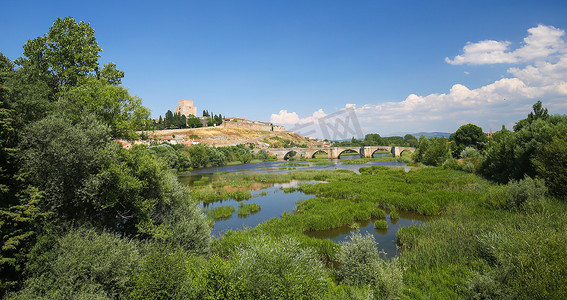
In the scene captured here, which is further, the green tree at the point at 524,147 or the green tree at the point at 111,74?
the green tree at the point at 524,147

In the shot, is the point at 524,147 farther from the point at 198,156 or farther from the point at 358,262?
the point at 198,156

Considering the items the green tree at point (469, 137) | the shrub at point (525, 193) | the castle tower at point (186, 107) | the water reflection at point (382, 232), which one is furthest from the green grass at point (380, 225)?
the castle tower at point (186, 107)

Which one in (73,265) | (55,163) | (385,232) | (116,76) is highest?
(116,76)

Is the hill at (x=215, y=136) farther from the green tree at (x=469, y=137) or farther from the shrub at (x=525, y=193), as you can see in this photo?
the shrub at (x=525, y=193)

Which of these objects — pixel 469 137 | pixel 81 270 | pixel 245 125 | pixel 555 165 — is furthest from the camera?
pixel 245 125

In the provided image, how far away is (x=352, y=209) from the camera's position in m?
19.9

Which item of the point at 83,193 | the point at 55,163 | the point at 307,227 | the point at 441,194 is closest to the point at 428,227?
the point at 307,227

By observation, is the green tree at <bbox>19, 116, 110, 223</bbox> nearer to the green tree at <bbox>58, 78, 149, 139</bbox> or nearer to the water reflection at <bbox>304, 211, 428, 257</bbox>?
the green tree at <bbox>58, 78, 149, 139</bbox>

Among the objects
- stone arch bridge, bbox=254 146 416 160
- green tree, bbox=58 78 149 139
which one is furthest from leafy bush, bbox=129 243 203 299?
stone arch bridge, bbox=254 146 416 160

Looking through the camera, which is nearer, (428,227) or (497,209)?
(428,227)

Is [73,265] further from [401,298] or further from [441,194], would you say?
[441,194]

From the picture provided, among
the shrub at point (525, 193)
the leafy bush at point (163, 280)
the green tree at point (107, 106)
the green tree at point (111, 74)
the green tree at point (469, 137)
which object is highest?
the green tree at point (111, 74)

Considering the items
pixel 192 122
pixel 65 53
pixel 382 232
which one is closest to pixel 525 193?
pixel 382 232

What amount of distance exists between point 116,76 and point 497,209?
27048mm
